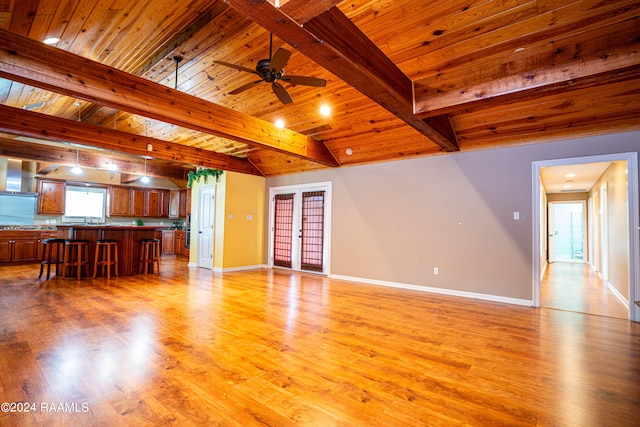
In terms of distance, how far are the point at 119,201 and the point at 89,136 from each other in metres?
6.16

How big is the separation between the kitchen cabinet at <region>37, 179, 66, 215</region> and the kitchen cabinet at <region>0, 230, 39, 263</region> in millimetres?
1073

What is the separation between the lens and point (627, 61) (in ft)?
8.30

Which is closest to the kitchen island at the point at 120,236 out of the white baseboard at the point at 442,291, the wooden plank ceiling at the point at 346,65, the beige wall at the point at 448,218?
the wooden plank ceiling at the point at 346,65

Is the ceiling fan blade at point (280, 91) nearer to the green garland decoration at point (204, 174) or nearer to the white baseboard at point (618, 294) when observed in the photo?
the green garland decoration at point (204, 174)

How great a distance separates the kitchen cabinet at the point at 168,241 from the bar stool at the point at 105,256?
4.40 metres

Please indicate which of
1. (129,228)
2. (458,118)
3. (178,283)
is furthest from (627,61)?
(129,228)

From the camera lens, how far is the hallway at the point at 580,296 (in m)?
4.27

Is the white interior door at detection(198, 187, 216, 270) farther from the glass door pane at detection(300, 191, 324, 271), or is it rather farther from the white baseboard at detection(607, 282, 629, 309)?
the white baseboard at detection(607, 282, 629, 309)

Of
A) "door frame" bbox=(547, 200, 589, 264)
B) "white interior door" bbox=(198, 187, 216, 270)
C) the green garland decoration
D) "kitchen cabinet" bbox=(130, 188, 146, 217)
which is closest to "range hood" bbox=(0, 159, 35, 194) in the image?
"kitchen cabinet" bbox=(130, 188, 146, 217)

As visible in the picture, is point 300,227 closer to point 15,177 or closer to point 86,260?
point 86,260

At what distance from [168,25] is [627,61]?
437 centimetres

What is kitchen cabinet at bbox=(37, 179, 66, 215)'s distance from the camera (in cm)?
845

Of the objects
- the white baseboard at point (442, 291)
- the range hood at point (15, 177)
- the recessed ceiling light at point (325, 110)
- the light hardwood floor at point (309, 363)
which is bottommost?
the light hardwood floor at point (309, 363)

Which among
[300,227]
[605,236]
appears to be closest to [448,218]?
[300,227]
